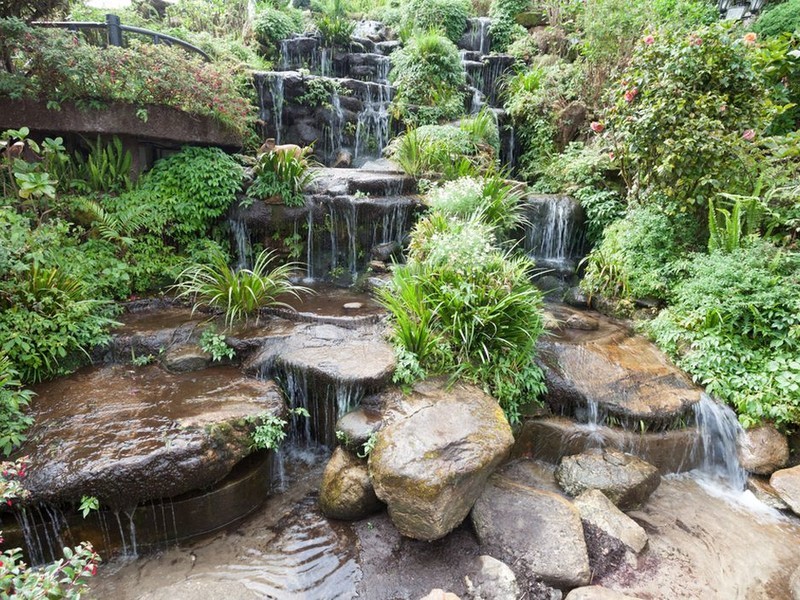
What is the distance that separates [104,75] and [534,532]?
24.3 ft

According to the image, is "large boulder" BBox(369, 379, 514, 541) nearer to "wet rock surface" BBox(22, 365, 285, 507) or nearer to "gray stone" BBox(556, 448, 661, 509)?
"gray stone" BBox(556, 448, 661, 509)

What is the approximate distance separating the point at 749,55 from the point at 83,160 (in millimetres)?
9379

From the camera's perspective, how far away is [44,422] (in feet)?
12.1

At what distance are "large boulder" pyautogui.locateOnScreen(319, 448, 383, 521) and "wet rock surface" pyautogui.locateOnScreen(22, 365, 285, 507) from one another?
77 cm

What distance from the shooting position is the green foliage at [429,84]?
393 inches

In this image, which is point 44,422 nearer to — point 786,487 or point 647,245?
point 786,487

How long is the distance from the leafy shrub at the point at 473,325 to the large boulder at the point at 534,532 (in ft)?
2.84

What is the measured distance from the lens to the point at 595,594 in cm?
304

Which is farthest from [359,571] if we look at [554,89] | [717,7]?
[717,7]

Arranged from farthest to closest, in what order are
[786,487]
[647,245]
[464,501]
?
[647,245] → [786,487] → [464,501]

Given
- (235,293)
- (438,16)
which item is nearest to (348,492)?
(235,293)

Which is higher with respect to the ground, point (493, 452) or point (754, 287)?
point (754, 287)

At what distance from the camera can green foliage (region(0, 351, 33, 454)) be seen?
3373mm

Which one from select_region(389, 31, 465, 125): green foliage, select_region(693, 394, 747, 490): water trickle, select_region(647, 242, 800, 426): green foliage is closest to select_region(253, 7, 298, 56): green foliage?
select_region(389, 31, 465, 125): green foliage
